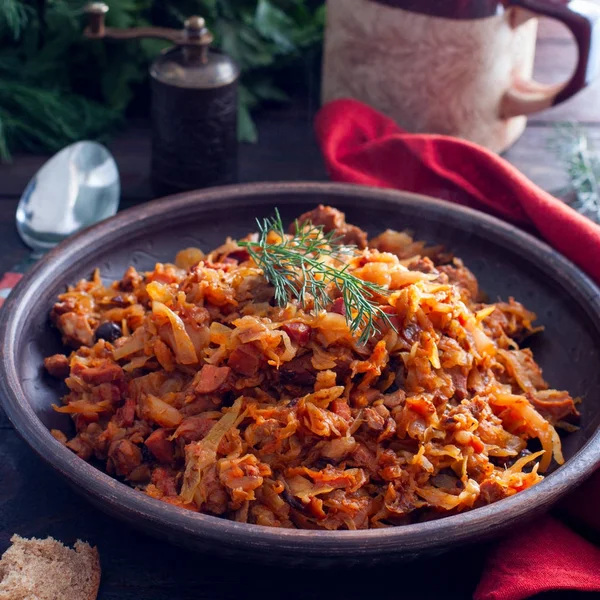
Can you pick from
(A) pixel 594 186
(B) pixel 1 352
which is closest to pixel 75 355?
(B) pixel 1 352

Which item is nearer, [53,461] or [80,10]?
[53,461]

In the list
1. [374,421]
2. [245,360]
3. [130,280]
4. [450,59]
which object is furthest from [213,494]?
[450,59]

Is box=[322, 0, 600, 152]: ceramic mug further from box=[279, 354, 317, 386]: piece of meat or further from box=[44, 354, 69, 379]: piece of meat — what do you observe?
Result: box=[44, 354, 69, 379]: piece of meat

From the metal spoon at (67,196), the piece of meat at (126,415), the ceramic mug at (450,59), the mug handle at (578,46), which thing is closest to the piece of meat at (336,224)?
the piece of meat at (126,415)

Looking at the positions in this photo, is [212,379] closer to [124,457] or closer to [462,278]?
[124,457]

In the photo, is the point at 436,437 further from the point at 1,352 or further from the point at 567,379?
the point at 1,352

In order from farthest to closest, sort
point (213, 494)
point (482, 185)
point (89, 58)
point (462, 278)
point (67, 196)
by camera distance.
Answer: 1. point (89, 58)
2. point (67, 196)
3. point (482, 185)
4. point (462, 278)
5. point (213, 494)

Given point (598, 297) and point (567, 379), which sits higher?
point (598, 297)
